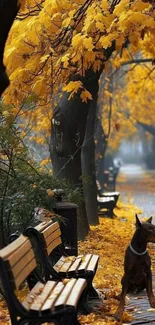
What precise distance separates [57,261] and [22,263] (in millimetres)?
2265

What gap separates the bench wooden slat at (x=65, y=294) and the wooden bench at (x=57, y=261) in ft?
2.23

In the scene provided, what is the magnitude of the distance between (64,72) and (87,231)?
3964 mm

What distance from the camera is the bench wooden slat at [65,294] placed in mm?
5418

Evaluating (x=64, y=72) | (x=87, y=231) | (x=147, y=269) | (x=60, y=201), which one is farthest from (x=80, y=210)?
(x=147, y=269)

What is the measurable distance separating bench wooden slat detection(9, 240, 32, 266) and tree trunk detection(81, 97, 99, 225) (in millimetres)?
11141

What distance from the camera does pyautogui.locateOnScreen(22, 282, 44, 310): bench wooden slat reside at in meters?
5.56

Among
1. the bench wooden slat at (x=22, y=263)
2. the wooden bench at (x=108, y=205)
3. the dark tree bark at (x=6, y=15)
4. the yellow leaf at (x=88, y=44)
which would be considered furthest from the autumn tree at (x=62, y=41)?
the wooden bench at (x=108, y=205)

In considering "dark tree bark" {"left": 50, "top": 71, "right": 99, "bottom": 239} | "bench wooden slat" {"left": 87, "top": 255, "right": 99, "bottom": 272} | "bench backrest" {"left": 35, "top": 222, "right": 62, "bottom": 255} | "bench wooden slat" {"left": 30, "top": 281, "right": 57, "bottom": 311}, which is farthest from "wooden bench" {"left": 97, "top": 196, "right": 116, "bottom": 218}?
"bench wooden slat" {"left": 30, "top": 281, "right": 57, "bottom": 311}

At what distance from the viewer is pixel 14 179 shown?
928 centimetres

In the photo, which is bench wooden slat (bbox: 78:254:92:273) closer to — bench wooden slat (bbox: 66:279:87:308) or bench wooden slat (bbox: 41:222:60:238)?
bench wooden slat (bbox: 41:222:60:238)

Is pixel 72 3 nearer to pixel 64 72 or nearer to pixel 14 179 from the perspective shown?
pixel 64 72

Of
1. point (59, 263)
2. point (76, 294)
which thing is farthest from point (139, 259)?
point (76, 294)

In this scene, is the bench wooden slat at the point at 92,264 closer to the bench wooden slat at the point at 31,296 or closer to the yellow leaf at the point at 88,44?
the bench wooden slat at the point at 31,296

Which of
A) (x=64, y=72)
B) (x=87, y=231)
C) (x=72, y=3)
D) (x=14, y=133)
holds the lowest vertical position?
(x=87, y=231)
